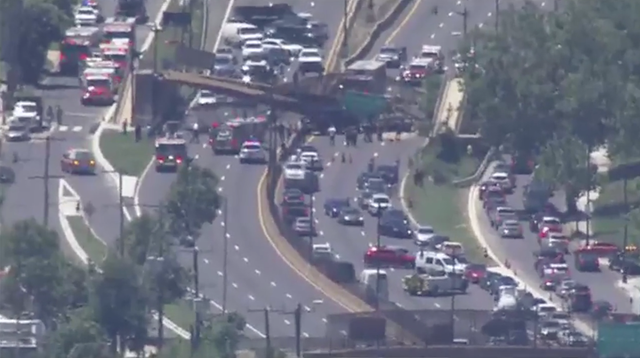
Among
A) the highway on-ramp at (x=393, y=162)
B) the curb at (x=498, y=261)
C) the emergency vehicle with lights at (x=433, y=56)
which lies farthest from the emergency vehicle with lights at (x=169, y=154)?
the emergency vehicle with lights at (x=433, y=56)

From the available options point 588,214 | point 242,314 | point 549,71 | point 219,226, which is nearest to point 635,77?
point 549,71

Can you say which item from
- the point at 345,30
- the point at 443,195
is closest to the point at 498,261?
the point at 443,195

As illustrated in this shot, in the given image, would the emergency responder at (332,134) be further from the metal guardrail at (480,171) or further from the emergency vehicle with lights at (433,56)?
the emergency vehicle with lights at (433,56)

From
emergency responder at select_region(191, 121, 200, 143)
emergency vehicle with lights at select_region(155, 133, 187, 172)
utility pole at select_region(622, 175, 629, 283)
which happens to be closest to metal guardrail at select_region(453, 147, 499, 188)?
utility pole at select_region(622, 175, 629, 283)

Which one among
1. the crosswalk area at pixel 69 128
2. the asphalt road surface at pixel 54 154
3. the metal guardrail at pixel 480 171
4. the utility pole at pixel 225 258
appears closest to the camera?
the utility pole at pixel 225 258

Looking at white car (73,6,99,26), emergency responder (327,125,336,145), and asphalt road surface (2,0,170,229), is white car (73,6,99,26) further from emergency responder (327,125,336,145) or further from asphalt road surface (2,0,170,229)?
emergency responder (327,125,336,145)

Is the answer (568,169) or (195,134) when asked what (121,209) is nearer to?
(195,134)
